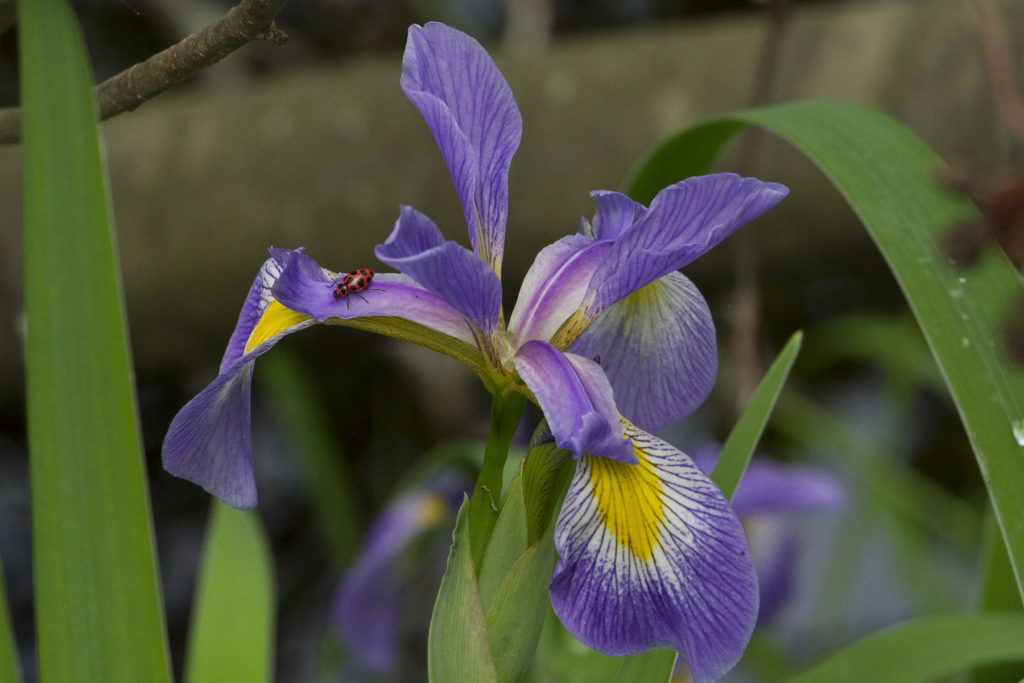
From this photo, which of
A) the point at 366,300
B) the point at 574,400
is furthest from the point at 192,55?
the point at 574,400

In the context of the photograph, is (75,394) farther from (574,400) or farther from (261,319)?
(574,400)

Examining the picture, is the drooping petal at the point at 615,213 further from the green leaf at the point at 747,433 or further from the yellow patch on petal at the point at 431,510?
the yellow patch on petal at the point at 431,510

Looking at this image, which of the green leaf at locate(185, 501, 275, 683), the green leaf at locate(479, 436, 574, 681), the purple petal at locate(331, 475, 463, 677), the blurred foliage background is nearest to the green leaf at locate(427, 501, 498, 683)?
the green leaf at locate(479, 436, 574, 681)

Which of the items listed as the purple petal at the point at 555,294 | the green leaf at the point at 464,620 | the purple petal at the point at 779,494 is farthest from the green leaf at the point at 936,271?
the purple petal at the point at 779,494

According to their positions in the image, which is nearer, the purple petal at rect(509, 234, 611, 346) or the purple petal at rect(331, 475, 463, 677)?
the purple petal at rect(509, 234, 611, 346)

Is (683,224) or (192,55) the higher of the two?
(192,55)

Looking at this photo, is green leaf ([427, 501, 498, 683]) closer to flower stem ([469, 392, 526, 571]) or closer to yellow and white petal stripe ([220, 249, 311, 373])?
flower stem ([469, 392, 526, 571])

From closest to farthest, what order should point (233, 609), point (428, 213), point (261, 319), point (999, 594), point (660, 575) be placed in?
point (660, 575), point (261, 319), point (999, 594), point (233, 609), point (428, 213)
